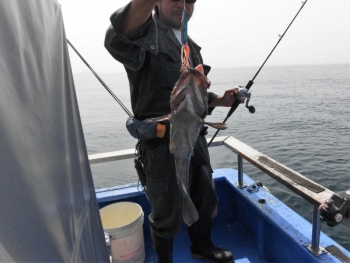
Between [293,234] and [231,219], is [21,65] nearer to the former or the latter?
[293,234]

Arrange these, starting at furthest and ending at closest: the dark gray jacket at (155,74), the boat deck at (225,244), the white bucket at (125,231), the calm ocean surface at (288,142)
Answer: the calm ocean surface at (288,142), the boat deck at (225,244), the white bucket at (125,231), the dark gray jacket at (155,74)

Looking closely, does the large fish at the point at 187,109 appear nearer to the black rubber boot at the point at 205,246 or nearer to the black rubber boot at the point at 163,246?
the black rubber boot at the point at 163,246

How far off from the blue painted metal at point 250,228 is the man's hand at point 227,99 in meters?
1.44

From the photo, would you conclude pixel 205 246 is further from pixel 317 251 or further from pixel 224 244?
pixel 317 251

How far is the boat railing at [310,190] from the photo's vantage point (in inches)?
72.6

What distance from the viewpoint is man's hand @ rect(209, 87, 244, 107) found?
2.46 metres

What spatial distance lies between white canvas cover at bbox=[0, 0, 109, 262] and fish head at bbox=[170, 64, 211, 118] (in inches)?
23.1

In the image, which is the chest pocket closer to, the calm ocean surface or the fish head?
the fish head

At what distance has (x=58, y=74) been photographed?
120 cm

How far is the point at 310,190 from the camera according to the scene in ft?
7.36

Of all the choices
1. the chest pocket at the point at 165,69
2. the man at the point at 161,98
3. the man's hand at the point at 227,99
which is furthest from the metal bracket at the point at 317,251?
the chest pocket at the point at 165,69

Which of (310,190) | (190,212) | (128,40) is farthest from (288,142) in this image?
(128,40)

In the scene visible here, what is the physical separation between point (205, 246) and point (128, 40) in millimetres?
2498

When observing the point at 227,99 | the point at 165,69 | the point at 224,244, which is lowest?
the point at 224,244
